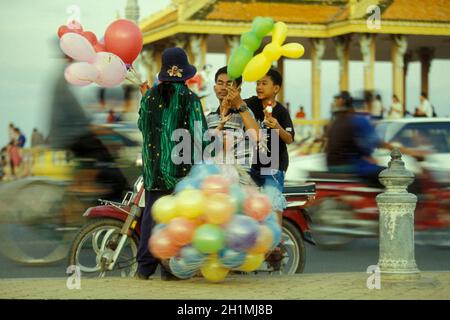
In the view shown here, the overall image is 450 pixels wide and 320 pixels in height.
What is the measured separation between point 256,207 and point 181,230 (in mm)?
580

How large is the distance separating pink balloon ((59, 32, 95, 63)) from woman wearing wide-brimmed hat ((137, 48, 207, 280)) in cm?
63

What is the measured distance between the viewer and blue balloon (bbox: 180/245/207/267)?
8.44 m

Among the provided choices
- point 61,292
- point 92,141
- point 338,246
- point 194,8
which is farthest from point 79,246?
point 194,8

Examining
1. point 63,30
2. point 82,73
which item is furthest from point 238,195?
point 63,30

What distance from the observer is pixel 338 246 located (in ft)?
43.7

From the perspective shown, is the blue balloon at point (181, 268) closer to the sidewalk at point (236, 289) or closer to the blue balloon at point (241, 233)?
the sidewalk at point (236, 289)

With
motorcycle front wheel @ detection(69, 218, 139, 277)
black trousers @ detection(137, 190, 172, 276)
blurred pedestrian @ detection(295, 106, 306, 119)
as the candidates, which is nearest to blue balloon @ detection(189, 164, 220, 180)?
black trousers @ detection(137, 190, 172, 276)

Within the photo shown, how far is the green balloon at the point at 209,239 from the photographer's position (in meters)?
8.32

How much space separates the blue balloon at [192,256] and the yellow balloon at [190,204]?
23 cm

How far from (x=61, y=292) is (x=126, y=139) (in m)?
3.74

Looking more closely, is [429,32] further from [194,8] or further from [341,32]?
[194,8]

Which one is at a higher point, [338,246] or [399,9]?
[399,9]

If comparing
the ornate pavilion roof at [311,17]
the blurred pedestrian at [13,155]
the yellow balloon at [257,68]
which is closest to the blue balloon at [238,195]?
the yellow balloon at [257,68]

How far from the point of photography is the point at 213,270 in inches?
337
